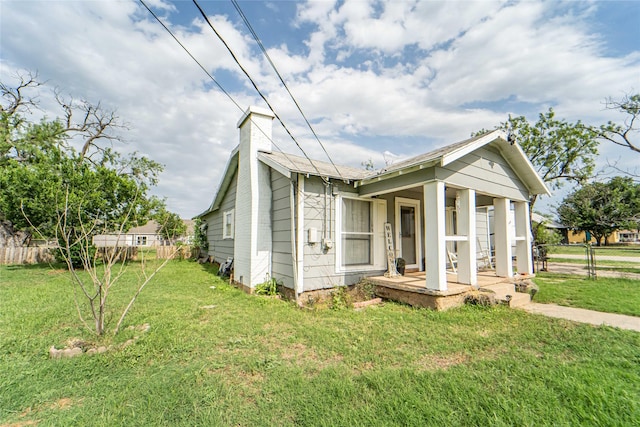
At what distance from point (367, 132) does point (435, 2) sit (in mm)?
6259

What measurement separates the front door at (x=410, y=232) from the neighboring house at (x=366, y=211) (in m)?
0.03

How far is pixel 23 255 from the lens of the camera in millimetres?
13898

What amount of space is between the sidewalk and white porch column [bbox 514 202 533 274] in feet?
7.00

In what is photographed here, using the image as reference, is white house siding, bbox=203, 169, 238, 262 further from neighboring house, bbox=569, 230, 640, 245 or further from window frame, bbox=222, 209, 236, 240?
neighboring house, bbox=569, 230, 640, 245

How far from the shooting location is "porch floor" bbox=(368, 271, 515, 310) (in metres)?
5.14

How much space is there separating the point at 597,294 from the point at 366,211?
5.93m

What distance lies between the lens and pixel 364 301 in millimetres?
6137

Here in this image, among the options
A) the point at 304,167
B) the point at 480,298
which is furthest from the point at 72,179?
the point at 480,298

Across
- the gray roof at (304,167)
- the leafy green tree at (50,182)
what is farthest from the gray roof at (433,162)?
the leafy green tree at (50,182)

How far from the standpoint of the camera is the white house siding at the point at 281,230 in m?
6.39

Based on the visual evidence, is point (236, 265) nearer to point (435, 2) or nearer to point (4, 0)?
point (4, 0)

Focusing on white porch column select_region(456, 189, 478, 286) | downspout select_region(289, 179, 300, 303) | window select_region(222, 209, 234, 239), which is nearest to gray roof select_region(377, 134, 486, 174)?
white porch column select_region(456, 189, 478, 286)

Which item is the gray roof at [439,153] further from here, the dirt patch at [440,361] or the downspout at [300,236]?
the dirt patch at [440,361]

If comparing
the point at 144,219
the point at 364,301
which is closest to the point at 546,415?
the point at 364,301
